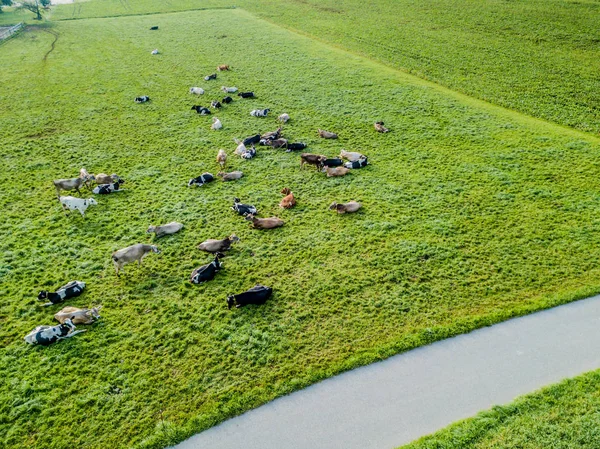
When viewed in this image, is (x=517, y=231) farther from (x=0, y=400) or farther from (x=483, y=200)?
(x=0, y=400)

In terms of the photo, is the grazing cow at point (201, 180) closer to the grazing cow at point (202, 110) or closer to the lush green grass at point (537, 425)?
the grazing cow at point (202, 110)

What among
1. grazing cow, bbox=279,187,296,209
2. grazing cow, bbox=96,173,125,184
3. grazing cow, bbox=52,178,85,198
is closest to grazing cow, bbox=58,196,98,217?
grazing cow, bbox=52,178,85,198

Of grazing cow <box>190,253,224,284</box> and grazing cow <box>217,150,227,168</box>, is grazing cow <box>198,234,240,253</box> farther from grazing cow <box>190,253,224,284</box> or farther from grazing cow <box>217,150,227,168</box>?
grazing cow <box>217,150,227,168</box>

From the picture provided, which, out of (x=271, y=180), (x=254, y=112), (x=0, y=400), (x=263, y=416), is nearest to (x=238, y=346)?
(x=263, y=416)

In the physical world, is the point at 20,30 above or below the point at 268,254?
above

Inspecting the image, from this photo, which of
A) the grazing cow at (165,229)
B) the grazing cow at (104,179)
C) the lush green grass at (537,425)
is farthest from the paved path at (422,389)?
the grazing cow at (104,179)

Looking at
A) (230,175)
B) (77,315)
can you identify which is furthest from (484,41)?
(77,315)
